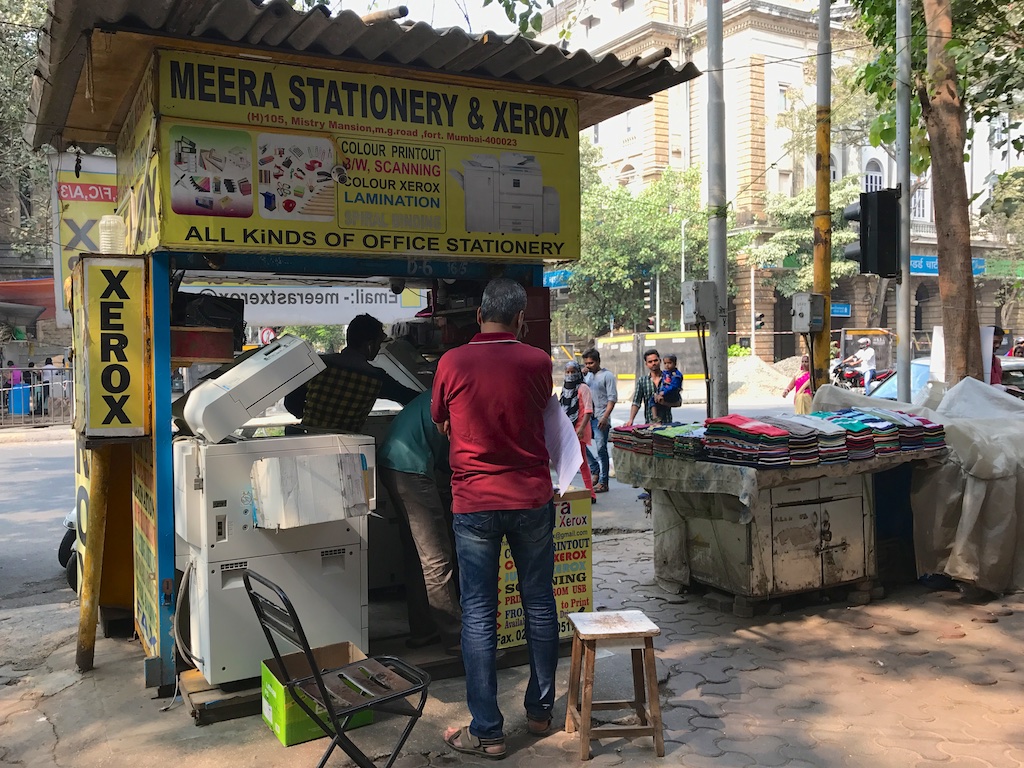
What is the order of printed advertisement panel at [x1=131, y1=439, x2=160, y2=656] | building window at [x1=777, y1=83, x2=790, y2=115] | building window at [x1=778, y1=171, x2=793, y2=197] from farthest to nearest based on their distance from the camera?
building window at [x1=778, y1=171, x2=793, y2=197] → building window at [x1=777, y1=83, x2=790, y2=115] → printed advertisement panel at [x1=131, y1=439, x2=160, y2=656]

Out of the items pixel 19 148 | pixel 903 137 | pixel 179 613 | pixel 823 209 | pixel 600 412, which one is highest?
pixel 19 148

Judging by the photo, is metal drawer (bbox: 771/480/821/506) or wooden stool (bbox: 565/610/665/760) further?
metal drawer (bbox: 771/480/821/506)

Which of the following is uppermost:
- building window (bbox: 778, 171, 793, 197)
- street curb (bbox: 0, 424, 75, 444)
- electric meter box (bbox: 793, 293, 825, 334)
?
building window (bbox: 778, 171, 793, 197)

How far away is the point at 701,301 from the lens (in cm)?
693

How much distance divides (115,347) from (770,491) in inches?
149

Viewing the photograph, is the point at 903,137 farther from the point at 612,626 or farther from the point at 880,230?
the point at 612,626

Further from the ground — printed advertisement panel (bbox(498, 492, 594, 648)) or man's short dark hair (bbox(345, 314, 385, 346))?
man's short dark hair (bbox(345, 314, 385, 346))

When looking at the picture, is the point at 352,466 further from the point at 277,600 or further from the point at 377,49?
the point at 377,49

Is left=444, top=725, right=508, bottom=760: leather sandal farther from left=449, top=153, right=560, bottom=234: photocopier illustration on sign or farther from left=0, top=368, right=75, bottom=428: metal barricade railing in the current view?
left=0, top=368, right=75, bottom=428: metal barricade railing

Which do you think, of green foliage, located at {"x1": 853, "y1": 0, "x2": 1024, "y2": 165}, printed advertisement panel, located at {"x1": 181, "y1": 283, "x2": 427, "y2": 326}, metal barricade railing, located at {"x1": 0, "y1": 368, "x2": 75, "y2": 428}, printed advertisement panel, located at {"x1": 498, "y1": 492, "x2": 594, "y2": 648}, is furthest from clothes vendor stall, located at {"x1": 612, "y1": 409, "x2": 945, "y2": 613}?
metal barricade railing, located at {"x1": 0, "y1": 368, "x2": 75, "y2": 428}

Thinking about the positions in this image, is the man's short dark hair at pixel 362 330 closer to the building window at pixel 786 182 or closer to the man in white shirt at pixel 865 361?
the man in white shirt at pixel 865 361

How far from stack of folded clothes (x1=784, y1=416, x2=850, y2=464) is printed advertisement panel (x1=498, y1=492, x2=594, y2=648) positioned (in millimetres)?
1602

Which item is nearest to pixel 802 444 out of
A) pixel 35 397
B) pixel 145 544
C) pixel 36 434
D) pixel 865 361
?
pixel 145 544

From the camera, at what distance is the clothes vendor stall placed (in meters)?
5.26
